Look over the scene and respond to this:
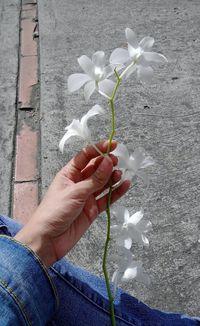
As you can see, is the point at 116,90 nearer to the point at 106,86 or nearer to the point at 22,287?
the point at 106,86

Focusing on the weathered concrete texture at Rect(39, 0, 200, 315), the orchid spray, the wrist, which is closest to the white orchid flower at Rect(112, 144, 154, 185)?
the orchid spray

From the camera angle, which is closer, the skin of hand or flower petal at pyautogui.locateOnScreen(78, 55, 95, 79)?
flower petal at pyautogui.locateOnScreen(78, 55, 95, 79)

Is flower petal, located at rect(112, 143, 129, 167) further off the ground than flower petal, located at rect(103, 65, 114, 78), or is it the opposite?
flower petal, located at rect(103, 65, 114, 78)

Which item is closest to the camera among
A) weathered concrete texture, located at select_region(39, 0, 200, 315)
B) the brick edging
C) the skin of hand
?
the skin of hand

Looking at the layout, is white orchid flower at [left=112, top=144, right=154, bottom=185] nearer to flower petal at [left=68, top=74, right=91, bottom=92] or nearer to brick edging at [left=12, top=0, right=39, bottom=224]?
flower petal at [left=68, top=74, right=91, bottom=92]

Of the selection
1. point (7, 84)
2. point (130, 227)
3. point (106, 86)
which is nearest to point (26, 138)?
point (7, 84)

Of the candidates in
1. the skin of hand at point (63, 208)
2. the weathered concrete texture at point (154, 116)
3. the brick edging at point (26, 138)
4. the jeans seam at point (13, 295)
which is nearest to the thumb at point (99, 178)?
the skin of hand at point (63, 208)
